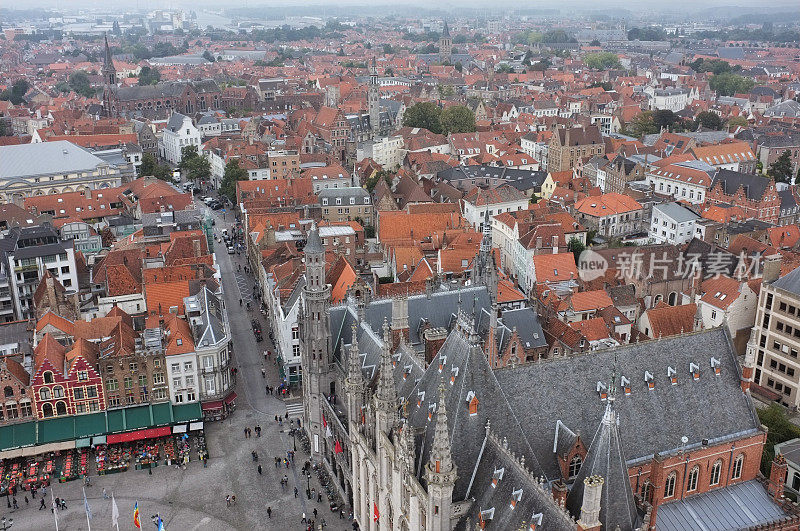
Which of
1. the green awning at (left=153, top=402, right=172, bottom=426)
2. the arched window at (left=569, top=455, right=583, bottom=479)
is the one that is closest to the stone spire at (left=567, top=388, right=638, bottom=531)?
the arched window at (left=569, top=455, right=583, bottom=479)

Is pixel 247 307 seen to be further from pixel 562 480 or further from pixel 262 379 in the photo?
pixel 562 480

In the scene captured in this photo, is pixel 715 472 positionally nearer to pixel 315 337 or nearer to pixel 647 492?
pixel 647 492

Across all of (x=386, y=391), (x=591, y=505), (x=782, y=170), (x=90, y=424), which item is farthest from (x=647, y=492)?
(x=782, y=170)

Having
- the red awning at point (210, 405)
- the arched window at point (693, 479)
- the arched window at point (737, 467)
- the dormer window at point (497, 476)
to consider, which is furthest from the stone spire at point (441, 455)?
the red awning at point (210, 405)

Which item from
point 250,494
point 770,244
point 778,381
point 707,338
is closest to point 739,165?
point 770,244

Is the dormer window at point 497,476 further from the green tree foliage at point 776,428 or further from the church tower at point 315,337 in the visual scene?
the green tree foliage at point 776,428

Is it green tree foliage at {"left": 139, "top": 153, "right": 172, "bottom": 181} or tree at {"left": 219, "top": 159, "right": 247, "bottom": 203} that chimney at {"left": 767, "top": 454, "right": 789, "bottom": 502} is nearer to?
tree at {"left": 219, "top": 159, "right": 247, "bottom": 203}
